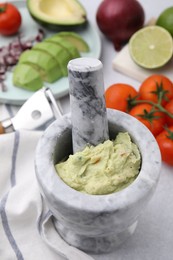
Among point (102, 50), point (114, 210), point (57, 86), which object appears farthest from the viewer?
point (102, 50)

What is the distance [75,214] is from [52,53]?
62cm

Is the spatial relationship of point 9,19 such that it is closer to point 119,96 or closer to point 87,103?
point 119,96

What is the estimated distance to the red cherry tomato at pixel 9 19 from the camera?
1298mm

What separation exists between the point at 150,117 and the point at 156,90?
0.08 m

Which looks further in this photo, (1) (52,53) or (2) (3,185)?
(1) (52,53)

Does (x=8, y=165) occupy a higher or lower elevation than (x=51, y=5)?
lower

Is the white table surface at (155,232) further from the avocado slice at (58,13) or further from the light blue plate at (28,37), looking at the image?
the avocado slice at (58,13)

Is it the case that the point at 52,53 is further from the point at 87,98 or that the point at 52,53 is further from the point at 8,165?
the point at 87,98

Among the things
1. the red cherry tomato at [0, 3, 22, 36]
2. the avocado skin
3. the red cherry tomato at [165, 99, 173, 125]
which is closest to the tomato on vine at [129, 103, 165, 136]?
the red cherry tomato at [165, 99, 173, 125]

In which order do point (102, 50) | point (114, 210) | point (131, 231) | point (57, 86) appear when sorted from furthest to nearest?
point (102, 50)
point (57, 86)
point (131, 231)
point (114, 210)

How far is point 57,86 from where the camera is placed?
114cm

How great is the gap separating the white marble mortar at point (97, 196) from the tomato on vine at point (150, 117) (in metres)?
0.24

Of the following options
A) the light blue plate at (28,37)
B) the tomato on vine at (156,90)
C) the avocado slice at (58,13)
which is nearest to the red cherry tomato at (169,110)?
the tomato on vine at (156,90)

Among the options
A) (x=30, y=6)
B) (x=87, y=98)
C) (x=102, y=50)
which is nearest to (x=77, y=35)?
(x=102, y=50)
